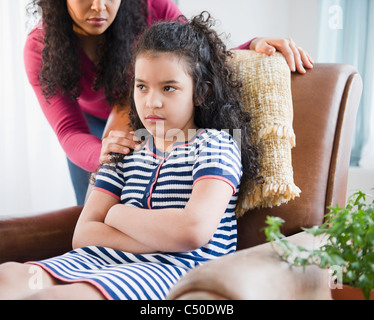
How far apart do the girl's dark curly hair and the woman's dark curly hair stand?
0.37 meters

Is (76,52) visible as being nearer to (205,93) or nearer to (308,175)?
(205,93)

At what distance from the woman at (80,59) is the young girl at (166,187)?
28cm

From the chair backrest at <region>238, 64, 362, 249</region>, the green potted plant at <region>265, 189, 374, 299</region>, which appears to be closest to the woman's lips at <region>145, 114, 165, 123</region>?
the chair backrest at <region>238, 64, 362, 249</region>

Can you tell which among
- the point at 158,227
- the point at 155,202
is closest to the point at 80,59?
the point at 155,202

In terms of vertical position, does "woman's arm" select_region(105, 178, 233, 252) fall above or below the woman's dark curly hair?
below

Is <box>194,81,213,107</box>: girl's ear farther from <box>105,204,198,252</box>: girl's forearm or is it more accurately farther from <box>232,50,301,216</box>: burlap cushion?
<box>105,204,198,252</box>: girl's forearm

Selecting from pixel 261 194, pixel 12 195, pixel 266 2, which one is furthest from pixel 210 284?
pixel 266 2

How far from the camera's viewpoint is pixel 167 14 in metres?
1.59

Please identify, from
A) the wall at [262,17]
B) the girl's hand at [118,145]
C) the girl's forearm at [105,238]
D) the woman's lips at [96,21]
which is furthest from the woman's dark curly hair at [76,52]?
the wall at [262,17]

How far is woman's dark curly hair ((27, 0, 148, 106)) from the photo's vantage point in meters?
1.51

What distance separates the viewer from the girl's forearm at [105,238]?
1036 millimetres

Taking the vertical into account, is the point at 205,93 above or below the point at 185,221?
above

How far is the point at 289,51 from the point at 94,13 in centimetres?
60

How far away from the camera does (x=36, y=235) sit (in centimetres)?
125
